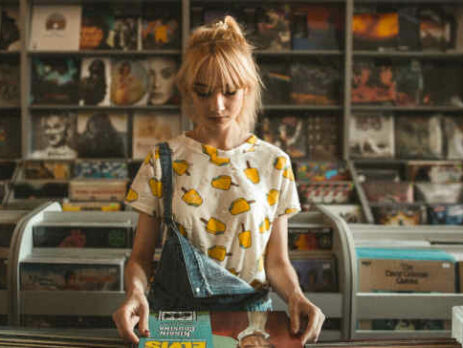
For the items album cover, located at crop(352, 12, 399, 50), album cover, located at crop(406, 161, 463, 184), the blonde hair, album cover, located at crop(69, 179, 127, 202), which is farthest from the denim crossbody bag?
album cover, located at crop(352, 12, 399, 50)

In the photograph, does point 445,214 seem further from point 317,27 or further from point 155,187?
point 155,187

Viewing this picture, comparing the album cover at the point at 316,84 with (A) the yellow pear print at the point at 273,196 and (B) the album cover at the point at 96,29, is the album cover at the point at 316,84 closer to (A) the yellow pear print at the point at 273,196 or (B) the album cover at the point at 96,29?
(B) the album cover at the point at 96,29

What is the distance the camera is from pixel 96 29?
338 cm

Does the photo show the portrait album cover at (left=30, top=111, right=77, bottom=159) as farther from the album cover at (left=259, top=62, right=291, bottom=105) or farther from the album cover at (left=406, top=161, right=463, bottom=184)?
the album cover at (left=406, top=161, right=463, bottom=184)

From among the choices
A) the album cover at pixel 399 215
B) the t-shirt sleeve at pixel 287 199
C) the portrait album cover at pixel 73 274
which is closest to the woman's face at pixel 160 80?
the album cover at pixel 399 215

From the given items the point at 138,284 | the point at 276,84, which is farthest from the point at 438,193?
the point at 138,284

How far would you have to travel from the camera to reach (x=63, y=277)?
146 cm

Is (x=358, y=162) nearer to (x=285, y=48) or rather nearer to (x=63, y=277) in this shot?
(x=285, y=48)

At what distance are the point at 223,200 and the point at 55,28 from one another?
287 centimetres

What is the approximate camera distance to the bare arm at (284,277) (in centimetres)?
84

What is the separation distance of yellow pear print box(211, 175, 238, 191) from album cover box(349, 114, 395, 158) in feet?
8.44

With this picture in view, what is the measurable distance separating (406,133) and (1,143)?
3.10 m

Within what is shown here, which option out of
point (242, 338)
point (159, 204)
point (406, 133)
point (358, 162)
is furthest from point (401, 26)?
point (242, 338)

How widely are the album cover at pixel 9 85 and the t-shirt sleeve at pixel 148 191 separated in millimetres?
2826
